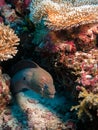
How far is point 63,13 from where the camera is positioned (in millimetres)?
3795

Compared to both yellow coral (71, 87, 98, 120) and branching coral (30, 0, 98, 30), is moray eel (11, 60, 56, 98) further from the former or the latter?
branching coral (30, 0, 98, 30)

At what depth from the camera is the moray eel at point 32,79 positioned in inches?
134

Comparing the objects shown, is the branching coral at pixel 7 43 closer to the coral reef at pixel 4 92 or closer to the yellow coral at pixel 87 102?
the coral reef at pixel 4 92

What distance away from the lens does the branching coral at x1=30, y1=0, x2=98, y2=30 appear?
3.58 metres

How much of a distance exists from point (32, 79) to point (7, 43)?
747 mm

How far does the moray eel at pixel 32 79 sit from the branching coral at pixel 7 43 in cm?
28

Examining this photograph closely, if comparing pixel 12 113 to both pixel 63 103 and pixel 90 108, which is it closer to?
pixel 63 103

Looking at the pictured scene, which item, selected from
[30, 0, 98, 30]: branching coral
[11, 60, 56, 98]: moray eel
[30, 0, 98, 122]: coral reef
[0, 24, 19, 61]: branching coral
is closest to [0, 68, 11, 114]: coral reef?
[11, 60, 56, 98]: moray eel

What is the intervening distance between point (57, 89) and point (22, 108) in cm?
64

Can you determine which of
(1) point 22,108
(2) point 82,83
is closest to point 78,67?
(2) point 82,83

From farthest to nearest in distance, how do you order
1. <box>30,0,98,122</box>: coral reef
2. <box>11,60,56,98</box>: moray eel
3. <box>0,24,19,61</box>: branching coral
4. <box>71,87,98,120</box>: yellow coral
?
1. <box>0,24,19,61</box>: branching coral
2. <box>30,0,98,122</box>: coral reef
3. <box>11,60,56,98</box>: moray eel
4. <box>71,87,98,120</box>: yellow coral

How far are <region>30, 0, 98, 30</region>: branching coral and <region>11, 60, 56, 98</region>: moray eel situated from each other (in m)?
0.64

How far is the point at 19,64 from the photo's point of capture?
4184 mm

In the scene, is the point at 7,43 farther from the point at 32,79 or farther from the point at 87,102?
the point at 87,102
